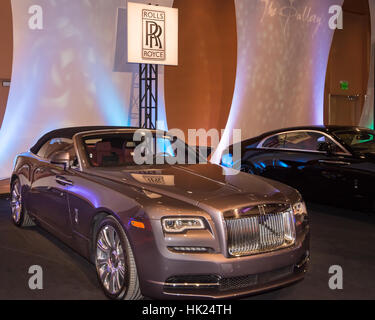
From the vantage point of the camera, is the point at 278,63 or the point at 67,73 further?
the point at 278,63

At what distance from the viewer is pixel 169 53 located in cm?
1015

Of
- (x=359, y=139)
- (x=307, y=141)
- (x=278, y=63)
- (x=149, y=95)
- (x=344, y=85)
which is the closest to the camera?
(x=359, y=139)

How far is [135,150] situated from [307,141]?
3595mm

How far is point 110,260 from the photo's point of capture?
12.3 ft

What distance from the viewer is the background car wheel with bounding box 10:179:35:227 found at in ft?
19.4

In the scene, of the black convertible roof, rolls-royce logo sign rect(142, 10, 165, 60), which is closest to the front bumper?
the black convertible roof

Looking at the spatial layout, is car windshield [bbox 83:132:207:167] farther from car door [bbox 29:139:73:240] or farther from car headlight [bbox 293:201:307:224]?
car headlight [bbox 293:201:307:224]

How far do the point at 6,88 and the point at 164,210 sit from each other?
8281 millimetres

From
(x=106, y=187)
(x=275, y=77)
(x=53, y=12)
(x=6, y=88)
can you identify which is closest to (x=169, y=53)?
(x=53, y=12)

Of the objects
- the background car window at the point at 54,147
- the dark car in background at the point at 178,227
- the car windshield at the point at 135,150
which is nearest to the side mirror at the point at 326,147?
the car windshield at the point at 135,150

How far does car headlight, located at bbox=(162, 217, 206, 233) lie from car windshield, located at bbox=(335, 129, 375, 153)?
14.1 feet

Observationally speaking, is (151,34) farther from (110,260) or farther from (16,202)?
(110,260)

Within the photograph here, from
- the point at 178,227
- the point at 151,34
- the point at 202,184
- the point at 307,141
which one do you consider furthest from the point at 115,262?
the point at 151,34

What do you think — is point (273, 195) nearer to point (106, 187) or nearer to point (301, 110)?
point (106, 187)
